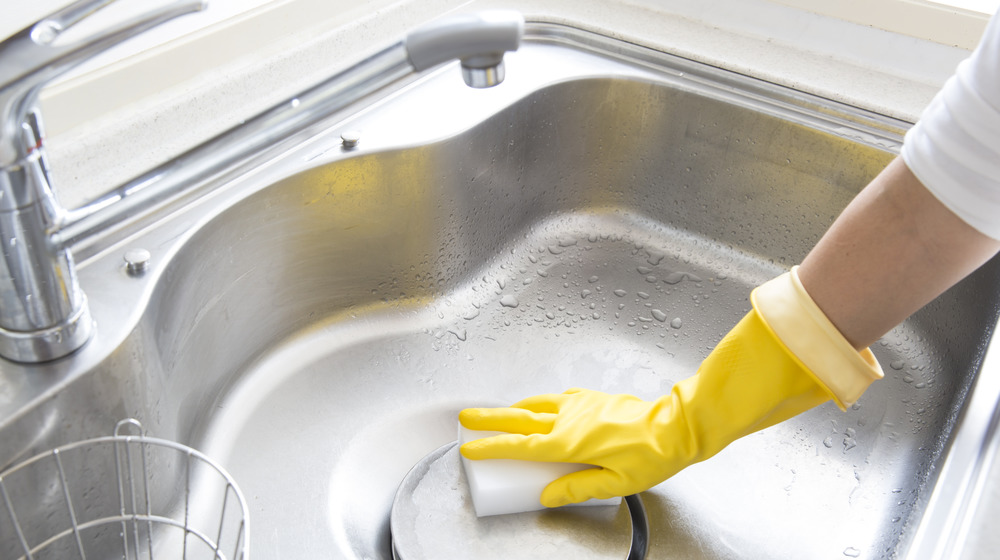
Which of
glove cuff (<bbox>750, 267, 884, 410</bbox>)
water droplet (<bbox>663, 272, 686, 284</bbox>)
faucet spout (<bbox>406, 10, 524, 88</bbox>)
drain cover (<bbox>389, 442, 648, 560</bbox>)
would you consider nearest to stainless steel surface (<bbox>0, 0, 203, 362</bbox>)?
faucet spout (<bbox>406, 10, 524, 88</bbox>)

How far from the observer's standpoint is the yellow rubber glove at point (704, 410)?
628 mm

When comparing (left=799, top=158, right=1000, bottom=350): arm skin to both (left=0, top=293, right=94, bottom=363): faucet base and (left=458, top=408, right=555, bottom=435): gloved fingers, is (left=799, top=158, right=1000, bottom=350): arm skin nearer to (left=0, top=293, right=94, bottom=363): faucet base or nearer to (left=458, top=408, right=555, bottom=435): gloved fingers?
(left=458, top=408, right=555, bottom=435): gloved fingers

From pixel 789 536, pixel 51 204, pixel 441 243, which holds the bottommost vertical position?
pixel 789 536

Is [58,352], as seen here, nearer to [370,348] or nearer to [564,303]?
[370,348]

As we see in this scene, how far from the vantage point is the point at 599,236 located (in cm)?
111

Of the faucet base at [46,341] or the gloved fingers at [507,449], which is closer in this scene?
the faucet base at [46,341]

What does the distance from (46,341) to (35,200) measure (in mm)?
109

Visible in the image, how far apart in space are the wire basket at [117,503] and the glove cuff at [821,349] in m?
0.45

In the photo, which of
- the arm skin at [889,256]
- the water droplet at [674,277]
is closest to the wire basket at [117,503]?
the arm skin at [889,256]

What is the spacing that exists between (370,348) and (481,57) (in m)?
0.49

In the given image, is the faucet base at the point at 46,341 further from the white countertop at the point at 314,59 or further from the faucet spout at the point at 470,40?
the faucet spout at the point at 470,40

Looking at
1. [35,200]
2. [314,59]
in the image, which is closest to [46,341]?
[35,200]

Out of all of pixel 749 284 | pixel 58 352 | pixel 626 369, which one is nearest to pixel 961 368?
pixel 749 284

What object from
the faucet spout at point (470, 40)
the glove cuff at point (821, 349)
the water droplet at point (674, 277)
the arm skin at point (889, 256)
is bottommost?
the water droplet at point (674, 277)
